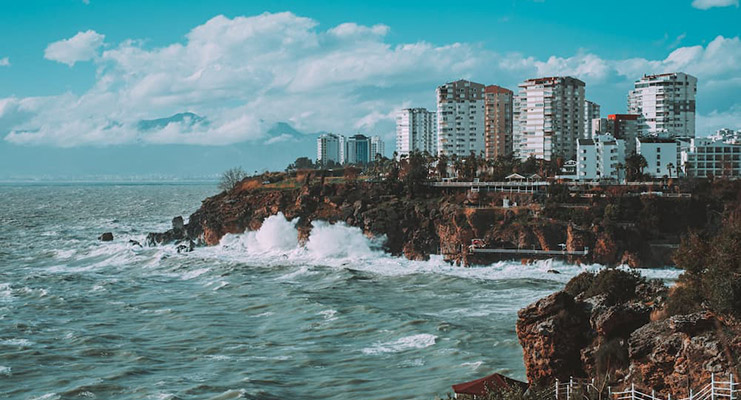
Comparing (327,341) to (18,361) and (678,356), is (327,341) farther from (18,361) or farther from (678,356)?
(678,356)

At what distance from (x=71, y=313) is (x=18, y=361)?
9322 mm

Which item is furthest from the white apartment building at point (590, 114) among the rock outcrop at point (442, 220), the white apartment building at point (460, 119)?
the rock outcrop at point (442, 220)

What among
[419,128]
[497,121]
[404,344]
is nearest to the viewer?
[404,344]

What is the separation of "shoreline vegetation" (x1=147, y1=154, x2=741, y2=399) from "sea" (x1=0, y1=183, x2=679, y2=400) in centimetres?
292

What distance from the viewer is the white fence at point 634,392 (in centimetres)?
1591

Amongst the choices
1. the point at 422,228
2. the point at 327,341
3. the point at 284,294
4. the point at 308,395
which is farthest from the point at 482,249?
the point at 308,395

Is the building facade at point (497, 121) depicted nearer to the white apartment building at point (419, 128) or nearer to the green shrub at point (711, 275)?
the white apartment building at point (419, 128)

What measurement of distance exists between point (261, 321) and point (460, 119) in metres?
85.2

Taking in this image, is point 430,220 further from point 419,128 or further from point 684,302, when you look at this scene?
point 419,128

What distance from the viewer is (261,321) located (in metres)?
36.7

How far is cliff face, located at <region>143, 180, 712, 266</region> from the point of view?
56.2 m

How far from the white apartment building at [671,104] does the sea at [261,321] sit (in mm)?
77773

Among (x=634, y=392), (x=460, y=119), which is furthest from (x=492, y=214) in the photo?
(x=460, y=119)

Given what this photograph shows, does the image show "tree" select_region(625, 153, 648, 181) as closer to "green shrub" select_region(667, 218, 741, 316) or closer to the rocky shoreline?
the rocky shoreline
